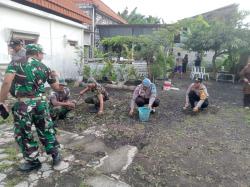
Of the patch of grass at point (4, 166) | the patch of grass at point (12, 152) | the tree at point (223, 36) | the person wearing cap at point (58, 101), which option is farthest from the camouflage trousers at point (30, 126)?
the tree at point (223, 36)

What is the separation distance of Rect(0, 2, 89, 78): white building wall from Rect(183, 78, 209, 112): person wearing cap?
5.08 metres

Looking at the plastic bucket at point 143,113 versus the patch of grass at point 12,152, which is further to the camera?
the plastic bucket at point 143,113

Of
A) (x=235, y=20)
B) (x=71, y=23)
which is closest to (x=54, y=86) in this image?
(x=71, y=23)

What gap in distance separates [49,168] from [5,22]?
16.6 ft

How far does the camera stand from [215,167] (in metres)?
3.48

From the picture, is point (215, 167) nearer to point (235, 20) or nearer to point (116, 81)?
point (116, 81)

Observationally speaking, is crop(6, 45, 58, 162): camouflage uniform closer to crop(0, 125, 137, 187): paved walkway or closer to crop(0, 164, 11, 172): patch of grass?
crop(0, 125, 137, 187): paved walkway

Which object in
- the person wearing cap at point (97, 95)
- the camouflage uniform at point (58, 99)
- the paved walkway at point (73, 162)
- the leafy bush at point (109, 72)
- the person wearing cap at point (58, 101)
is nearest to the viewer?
the paved walkway at point (73, 162)

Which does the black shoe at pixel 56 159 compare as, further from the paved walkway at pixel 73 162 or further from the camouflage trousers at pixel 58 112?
the camouflage trousers at pixel 58 112

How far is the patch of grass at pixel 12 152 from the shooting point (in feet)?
11.5

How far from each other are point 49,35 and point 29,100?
21.4ft

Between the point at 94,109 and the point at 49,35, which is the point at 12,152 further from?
the point at 49,35

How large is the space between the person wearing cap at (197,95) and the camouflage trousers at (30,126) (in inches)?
157

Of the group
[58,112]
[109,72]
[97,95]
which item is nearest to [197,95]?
[97,95]
